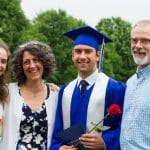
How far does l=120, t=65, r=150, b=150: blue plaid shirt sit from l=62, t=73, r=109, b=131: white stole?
20.4 inches

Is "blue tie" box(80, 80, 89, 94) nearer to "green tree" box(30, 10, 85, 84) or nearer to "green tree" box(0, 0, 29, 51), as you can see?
"green tree" box(0, 0, 29, 51)

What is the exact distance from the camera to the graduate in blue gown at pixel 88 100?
5762 millimetres

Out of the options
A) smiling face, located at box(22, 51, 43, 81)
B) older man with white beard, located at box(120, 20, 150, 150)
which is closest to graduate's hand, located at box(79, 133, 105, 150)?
older man with white beard, located at box(120, 20, 150, 150)

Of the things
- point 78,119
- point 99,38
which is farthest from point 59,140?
point 99,38

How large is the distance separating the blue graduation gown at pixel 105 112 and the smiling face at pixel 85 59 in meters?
0.22

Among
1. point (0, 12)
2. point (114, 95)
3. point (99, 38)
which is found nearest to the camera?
point (114, 95)

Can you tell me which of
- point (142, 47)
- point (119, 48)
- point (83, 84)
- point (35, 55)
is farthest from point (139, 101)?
point (119, 48)

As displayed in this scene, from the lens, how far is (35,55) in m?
6.24

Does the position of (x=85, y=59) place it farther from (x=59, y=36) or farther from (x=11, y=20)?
(x=59, y=36)

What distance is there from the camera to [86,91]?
6027 mm

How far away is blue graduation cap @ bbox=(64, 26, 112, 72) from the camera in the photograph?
6.13 meters

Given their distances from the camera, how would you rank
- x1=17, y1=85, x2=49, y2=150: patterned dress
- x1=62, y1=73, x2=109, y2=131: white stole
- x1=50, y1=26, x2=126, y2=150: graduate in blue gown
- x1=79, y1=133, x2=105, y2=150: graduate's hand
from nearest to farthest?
x1=79, y1=133, x2=105, y2=150: graduate's hand
x1=50, y1=26, x2=126, y2=150: graduate in blue gown
x1=62, y1=73, x2=109, y2=131: white stole
x1=17, y1=85, x2=49, y2=150: patterned dress

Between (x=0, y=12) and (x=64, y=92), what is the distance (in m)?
22.7

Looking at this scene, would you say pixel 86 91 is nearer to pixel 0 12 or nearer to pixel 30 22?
pixel 0 12
